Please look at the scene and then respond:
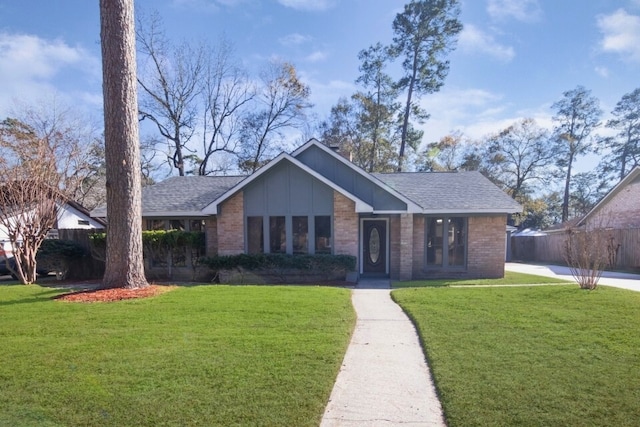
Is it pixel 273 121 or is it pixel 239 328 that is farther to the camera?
pixel 273 121

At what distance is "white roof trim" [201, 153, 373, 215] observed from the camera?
12195 millimetres

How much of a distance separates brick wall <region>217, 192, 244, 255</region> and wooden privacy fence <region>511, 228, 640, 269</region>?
11.3 m

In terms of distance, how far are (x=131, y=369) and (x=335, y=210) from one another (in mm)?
9032

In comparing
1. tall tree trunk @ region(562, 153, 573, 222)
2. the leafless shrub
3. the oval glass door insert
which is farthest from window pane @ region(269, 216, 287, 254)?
tall tree trunk @ region(562, 153, 573, 222)

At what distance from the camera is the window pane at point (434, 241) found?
13250 millimetres

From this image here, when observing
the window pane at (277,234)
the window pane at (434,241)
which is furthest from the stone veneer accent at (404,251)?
the window pane at (277,234)

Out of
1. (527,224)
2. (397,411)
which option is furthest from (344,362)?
(527,224)

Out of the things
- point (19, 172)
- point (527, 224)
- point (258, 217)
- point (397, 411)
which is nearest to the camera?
point (397, 411)

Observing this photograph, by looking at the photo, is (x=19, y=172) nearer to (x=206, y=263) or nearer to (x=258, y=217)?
(x=206, y=263)

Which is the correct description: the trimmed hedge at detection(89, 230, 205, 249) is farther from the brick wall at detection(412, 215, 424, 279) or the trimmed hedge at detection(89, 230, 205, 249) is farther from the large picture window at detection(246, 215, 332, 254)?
the brick wall at detection(412, 215, 424, 279)

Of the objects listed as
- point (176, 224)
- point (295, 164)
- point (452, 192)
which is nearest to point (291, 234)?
point (295, 164)

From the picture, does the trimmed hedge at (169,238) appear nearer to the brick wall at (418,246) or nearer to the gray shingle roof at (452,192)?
the brick wall at (418,246)

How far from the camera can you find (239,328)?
5.73 m

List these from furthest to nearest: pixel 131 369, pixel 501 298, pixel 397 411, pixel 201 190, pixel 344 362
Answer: pixel 201 190 → pixel 501 298 → pixel 344 362 → pixel 131 369 → pixel 397 411
